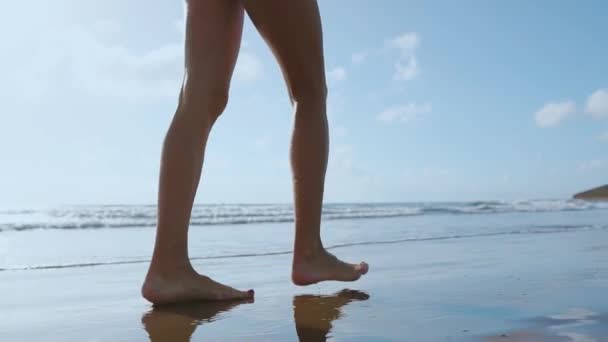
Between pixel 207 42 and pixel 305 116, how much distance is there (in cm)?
39

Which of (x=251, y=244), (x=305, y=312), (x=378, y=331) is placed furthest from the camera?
(x=251, y=244)

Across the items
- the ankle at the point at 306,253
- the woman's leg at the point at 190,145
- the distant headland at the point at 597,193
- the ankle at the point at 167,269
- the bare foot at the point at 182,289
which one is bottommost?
the bare foot at the point at 182,289

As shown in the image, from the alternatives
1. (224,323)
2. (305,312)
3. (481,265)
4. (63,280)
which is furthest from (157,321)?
(481,265)

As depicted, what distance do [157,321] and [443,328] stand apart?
70 cm

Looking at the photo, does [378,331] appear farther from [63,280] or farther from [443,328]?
[63,280]

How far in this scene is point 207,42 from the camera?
5.96 ft

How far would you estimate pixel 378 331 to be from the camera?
52.2 inches

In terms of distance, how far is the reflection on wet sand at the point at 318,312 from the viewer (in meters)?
1.32

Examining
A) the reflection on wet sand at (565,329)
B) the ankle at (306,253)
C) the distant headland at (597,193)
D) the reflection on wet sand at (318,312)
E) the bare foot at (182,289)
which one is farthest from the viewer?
the distant headland at (597,193)

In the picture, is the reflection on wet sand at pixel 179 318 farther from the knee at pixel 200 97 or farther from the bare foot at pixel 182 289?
the knee at pixel 200 97

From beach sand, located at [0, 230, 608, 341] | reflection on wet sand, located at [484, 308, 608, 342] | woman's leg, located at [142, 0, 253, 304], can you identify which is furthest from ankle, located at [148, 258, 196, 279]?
reflection on wet sand, located at [484, 308, 608, 342]

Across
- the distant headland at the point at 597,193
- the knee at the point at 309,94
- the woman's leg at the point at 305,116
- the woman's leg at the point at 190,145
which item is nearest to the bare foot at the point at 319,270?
the woman's leg at the point at 305,116

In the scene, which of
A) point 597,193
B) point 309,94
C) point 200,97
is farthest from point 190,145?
point 597,193

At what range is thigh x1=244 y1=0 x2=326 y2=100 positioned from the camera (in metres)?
1.82
